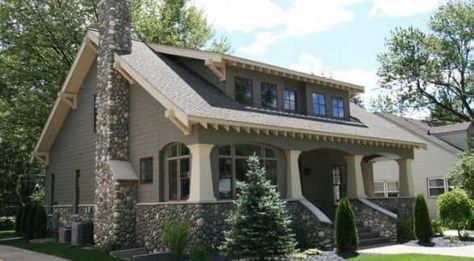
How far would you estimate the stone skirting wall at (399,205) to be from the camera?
1952 cm

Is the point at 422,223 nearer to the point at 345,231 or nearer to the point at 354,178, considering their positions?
the point at 354,178

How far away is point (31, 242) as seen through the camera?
63.1ft

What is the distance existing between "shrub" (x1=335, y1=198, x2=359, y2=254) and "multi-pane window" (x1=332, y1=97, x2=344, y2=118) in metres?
7.16

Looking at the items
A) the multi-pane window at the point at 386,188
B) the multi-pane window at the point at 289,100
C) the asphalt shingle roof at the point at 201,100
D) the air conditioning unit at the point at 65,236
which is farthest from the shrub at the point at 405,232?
the air conditioning unit at the point at 65,236

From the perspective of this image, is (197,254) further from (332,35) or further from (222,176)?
(332,35)

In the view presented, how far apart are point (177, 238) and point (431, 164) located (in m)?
19.5

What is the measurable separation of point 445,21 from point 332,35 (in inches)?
758

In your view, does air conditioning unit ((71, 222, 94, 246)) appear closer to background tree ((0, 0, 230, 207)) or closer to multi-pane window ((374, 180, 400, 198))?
background tree ((0, 0, 230, 207))

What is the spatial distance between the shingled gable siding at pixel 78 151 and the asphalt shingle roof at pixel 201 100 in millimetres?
3228

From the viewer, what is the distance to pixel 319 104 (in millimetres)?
20047

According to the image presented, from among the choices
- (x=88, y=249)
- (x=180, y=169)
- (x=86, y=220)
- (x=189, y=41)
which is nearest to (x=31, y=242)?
(x=86, y=220)

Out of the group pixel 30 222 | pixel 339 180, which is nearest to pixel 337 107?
pixel 339 180

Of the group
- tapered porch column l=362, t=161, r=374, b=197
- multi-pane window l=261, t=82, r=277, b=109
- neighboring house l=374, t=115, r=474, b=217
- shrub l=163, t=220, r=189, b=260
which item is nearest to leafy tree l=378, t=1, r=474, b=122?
neighboring house l=374, t=115, r=474, b=217

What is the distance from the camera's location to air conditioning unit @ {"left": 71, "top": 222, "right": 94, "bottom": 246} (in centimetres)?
1738
